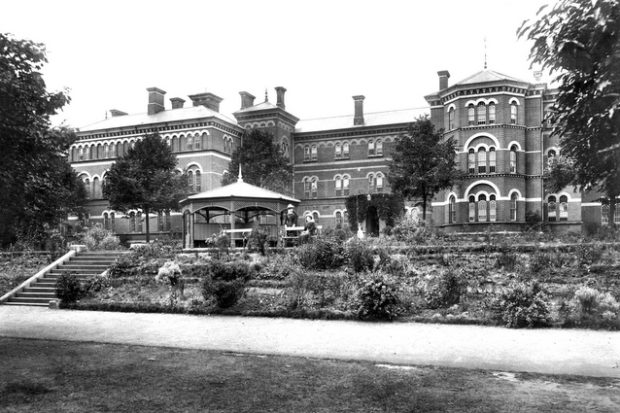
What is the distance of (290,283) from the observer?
15.6 m

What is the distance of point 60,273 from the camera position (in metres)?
20.4

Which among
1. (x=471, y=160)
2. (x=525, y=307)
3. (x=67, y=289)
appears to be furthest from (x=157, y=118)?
(x=525, y=307)

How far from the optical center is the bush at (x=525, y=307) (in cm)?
1136

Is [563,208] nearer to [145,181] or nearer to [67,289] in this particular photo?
[145,181]

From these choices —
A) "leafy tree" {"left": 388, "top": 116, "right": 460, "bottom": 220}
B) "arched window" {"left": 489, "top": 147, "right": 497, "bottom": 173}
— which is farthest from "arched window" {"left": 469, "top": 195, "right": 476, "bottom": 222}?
"leafy tree" {"left": 388, "top": 116, "right": 460, "bottom": 220}

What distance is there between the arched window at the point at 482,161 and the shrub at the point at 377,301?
3088 centimetres

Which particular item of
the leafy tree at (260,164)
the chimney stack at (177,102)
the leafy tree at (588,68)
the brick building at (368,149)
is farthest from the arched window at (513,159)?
the leafy tree at (588,68)

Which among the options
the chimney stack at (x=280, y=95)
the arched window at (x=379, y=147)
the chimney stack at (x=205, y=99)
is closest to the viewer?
the arched window at (x=379, y=147)

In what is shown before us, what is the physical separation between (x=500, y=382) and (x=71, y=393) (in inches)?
234

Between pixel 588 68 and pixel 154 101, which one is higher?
pixel 154 101

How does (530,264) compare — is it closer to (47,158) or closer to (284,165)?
(47,158)

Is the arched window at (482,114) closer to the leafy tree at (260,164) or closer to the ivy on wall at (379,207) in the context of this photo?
the ivy on wall at (379,207)

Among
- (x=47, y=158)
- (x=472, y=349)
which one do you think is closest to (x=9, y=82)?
(x=47, y=158)

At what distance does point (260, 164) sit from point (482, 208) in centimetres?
1747
